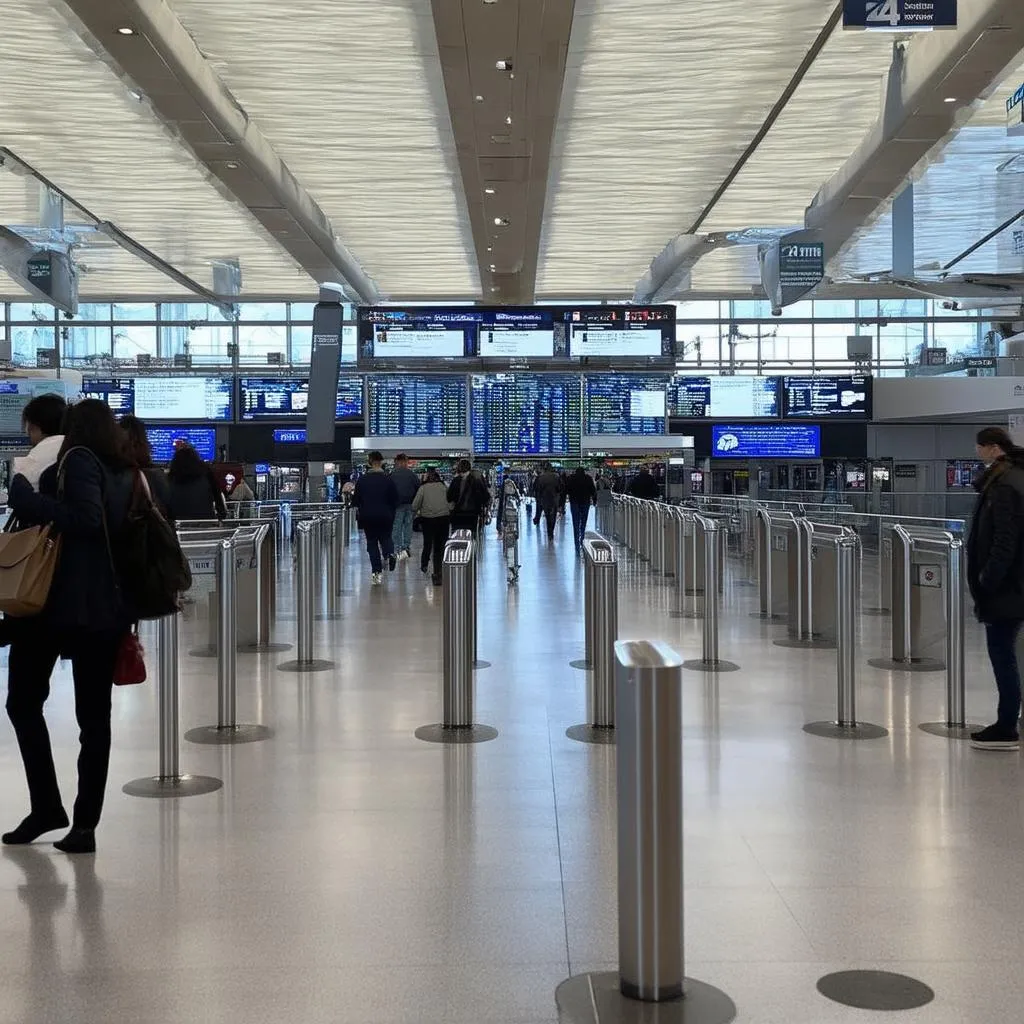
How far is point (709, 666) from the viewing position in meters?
8.71

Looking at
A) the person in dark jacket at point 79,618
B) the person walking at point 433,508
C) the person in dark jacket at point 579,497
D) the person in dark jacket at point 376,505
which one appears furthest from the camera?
the person in dark jacket at point 579,497

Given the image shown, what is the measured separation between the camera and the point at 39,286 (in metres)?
19.3

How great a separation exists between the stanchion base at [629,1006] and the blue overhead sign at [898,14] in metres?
7.07

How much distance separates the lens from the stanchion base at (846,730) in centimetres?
642

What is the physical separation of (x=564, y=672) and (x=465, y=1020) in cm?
548

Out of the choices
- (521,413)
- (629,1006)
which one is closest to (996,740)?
(629,1006)

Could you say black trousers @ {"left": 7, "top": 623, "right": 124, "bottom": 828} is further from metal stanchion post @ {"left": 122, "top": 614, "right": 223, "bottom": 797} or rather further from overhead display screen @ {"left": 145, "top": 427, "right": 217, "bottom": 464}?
overhead display screen @ {"left": 145, "top": 427, "right": 217, "bottom": 464}

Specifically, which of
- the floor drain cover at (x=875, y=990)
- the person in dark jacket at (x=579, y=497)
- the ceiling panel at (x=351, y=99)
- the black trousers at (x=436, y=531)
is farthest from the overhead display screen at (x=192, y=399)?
the floor drain cover at (x=875, y=990)

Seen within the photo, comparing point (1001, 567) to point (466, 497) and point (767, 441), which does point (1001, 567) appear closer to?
point (466, 497)

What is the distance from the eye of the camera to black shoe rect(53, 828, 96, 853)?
4.46m

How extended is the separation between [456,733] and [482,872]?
2.24 meters

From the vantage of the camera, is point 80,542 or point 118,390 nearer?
point 80,542

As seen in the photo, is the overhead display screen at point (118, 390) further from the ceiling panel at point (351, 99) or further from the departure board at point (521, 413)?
the departure board at point (521, 413)

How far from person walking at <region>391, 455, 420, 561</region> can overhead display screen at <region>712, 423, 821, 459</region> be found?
395 inches
